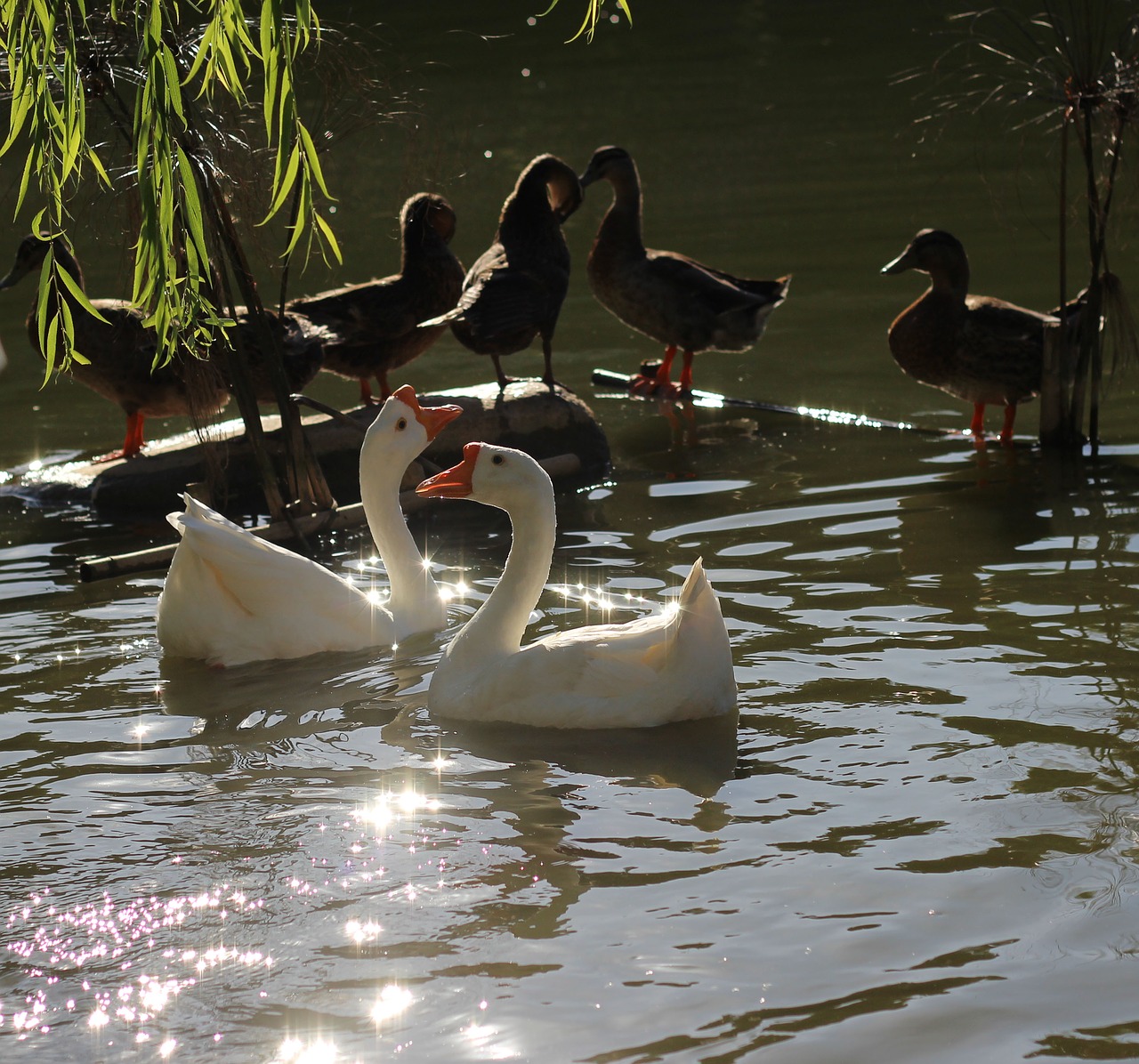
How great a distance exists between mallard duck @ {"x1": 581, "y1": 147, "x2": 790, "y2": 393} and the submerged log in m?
1.34

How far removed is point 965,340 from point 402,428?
4263mm

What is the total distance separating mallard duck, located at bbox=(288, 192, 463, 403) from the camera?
984 cm

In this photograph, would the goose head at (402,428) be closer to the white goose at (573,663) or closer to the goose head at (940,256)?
the white goose at (573,663)

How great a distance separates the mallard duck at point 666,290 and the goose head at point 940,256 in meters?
1.22

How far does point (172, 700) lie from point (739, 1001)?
3218mm

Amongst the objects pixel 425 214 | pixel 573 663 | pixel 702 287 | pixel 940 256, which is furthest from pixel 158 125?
pixel 702 287

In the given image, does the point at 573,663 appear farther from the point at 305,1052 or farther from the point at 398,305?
the point at 398,305

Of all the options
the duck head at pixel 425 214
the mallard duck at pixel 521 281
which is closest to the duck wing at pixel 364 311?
the mallard duck at pixel 521 281

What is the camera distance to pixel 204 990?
397 cm

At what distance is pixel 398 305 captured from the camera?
1009cm

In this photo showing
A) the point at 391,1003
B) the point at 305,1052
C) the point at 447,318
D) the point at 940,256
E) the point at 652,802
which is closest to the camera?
the point at 305,1052

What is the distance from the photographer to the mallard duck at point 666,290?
1102 centimetres

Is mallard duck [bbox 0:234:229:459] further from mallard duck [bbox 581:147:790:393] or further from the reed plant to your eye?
the reed plant

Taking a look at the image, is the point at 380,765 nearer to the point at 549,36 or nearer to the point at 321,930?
the point at 321,930
